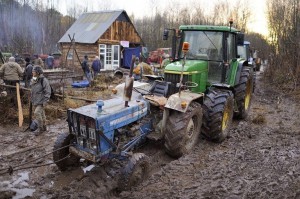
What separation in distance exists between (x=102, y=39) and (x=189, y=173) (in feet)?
58.6

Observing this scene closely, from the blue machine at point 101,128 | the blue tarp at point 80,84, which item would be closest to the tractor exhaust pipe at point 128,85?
the blue machine at point 101,128

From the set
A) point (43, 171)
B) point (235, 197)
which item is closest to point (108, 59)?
point (43, 171)

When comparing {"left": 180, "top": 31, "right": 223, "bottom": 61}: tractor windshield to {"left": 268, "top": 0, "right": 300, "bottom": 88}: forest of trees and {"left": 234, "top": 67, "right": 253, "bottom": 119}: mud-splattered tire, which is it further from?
{"left": 268, "top": 0, "right": 300, "bottom": 88}: forest of trees

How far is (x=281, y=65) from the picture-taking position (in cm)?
1758

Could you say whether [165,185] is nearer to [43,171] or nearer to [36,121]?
[43,171]

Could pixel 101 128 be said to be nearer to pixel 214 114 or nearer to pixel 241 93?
pixel 214 114

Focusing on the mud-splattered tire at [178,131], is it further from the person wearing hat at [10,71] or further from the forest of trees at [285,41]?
the forest of trees at [285,41]

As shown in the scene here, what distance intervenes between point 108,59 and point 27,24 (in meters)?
15.0

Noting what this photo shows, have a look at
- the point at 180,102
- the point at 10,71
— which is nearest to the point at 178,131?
the point at 180,102

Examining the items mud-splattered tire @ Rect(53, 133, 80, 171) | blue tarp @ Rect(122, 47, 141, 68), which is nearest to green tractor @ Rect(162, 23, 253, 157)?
mud-splattered tire @ Rect(53, 133, 80, 171)

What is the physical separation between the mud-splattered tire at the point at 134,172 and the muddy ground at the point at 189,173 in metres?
0.09

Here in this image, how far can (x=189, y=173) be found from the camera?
17.3 ft

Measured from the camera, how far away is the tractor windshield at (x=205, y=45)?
7328 millimetres

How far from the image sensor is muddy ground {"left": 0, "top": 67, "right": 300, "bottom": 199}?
4574 millimetres
